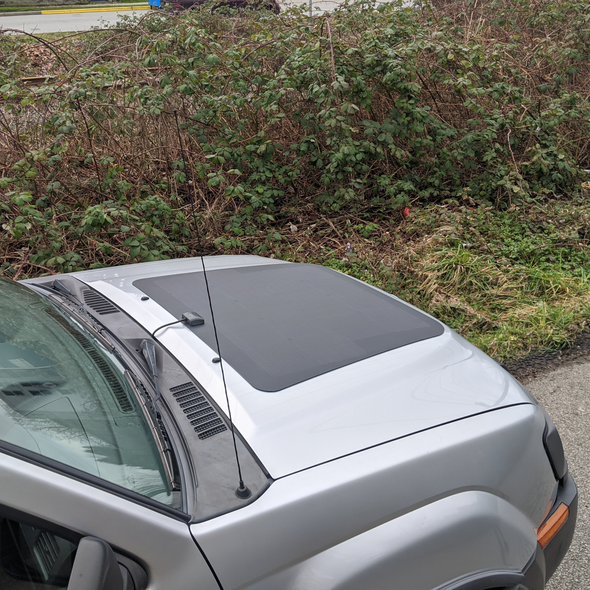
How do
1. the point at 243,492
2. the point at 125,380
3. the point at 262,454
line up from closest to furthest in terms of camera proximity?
the point at 243,492 → the point at 262,454 → the point at 125,380

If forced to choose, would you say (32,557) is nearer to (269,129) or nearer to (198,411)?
(198,411)

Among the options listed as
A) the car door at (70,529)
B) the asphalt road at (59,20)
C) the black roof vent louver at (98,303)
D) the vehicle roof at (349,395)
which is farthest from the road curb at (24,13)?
the car door at (70,529)

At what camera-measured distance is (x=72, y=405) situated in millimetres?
1447

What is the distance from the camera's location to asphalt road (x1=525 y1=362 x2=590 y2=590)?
7.53 ft

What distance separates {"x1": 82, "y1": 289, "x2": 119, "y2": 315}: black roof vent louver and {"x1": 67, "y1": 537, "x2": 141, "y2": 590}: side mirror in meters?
1.15

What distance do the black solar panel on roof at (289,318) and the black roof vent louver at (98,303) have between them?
6.2 inches

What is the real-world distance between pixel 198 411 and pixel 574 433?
8.25 ft

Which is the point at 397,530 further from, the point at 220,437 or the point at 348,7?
the point at 348,7

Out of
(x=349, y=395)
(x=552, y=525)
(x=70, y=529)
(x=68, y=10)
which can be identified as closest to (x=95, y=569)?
(x=70, y=529)

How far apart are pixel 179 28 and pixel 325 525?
204 inches

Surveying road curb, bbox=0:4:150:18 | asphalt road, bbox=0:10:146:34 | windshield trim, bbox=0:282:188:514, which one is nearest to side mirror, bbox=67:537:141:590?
windshield trim, bbox=0:282:188:514

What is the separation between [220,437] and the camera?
4.88ft

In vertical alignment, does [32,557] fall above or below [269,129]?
below

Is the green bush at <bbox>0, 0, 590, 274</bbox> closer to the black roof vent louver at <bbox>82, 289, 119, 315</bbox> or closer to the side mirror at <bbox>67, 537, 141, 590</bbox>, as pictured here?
the black roof vent louver at <bbox>82, 289, 119, 315</bbox>
